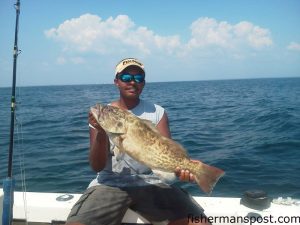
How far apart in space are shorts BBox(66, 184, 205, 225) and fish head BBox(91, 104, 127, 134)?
0.88 m

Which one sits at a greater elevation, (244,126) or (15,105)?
(15,105)

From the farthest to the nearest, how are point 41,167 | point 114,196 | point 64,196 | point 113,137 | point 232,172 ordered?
point 41,167 < point 232,172 < point 64,196 < point 114,196 < point 113,137

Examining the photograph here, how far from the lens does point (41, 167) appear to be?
1005 centimetres

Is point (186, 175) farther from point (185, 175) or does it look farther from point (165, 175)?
point (165, 175)

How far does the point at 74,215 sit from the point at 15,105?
171cm

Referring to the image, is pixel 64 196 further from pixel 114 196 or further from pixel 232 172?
pixel 232 172

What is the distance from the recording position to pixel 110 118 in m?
3.81

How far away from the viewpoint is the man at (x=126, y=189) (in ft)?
13.1

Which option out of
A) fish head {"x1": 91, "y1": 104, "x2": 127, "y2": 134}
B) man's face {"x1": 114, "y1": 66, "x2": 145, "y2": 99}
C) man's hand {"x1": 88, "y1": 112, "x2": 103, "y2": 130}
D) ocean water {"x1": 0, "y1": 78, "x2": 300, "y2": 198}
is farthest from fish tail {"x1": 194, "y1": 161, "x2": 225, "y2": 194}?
ocean water {"x1": 0, "y1": 78, "x2": 300, "y2": 198}

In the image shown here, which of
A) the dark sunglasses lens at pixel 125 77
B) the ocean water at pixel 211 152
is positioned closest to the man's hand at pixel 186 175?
the dark sunglasses lens at pixel 125 77

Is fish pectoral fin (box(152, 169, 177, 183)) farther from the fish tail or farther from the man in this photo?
the fish tail

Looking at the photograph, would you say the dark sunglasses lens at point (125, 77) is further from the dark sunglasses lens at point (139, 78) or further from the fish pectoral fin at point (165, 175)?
the fish pectoral fin at point (165, 175)

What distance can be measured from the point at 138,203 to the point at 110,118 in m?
1.19

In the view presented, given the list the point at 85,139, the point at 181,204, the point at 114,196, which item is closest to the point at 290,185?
the point at 181,204
